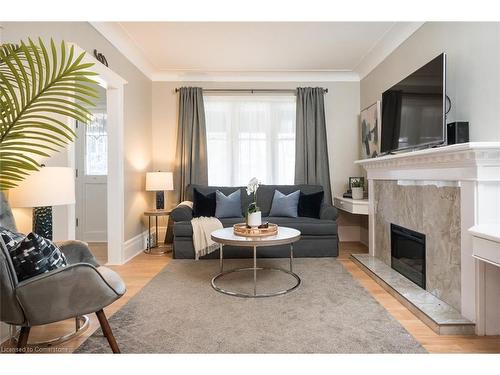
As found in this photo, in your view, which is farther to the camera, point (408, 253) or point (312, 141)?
point (312, 141)

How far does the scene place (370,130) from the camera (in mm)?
4281

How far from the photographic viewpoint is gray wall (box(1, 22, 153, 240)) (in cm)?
264

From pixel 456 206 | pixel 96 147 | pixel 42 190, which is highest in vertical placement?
pixel 96 147

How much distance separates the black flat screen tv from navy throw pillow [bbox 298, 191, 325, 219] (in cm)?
111

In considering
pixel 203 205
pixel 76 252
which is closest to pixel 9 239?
pixel 76 252

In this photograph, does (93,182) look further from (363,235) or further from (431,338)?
(431,338)

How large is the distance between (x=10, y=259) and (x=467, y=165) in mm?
2718

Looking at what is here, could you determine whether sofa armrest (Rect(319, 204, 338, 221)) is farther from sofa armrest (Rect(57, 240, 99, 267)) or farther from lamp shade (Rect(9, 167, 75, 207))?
lamp shade (Rect(9, 167, 75, 207))

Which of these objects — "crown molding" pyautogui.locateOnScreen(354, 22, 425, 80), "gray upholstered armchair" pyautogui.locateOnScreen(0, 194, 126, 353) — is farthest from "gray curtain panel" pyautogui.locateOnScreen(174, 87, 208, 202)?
"gray upholstered armchair" pyautogui.locateOnScreen(0, 194, 126, 353)

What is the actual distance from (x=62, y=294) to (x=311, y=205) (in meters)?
3.19

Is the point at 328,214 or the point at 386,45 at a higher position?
the point at 386,45

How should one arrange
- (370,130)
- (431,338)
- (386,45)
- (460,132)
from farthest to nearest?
(370,130), (386,45), (460,132), (431,338)

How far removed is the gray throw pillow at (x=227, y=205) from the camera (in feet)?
13.5
